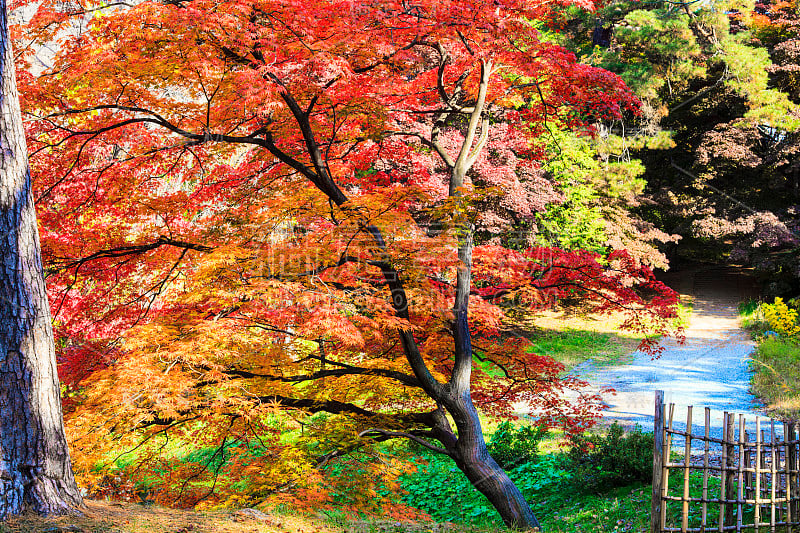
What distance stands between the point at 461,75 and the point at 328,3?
1.87 m

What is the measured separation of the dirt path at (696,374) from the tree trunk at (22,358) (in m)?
7.71

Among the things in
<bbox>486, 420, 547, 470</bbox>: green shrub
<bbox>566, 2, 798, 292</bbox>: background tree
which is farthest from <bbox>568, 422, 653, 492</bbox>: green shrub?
<bbox>566, 2, 798, 292</bbox>: background tree

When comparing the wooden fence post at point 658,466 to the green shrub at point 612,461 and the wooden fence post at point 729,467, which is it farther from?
the green shrub at point 612,461

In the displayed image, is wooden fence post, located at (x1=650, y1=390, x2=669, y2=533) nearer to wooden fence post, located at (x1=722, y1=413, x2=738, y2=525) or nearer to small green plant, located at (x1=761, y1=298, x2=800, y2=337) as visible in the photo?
wooden fence post, located at (x1=722, y1=413, x2=738, y2=525)

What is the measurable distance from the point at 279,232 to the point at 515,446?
457 cm

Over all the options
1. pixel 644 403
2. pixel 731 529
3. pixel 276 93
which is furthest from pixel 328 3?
pixel 644 403

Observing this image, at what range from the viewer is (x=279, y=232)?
20.9 ft

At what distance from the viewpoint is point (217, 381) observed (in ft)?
15.1

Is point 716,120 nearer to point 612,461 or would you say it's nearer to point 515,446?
point 515,446

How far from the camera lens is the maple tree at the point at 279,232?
4.37 m

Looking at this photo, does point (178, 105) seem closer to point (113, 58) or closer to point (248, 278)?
point (113, 58)

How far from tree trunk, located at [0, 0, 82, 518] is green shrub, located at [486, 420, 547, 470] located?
19.9 feet

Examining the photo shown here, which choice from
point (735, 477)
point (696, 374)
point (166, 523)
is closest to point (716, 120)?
point (696, 374)

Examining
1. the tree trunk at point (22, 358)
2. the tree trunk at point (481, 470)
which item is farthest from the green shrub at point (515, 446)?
the tree trunk at point (22, 358)
